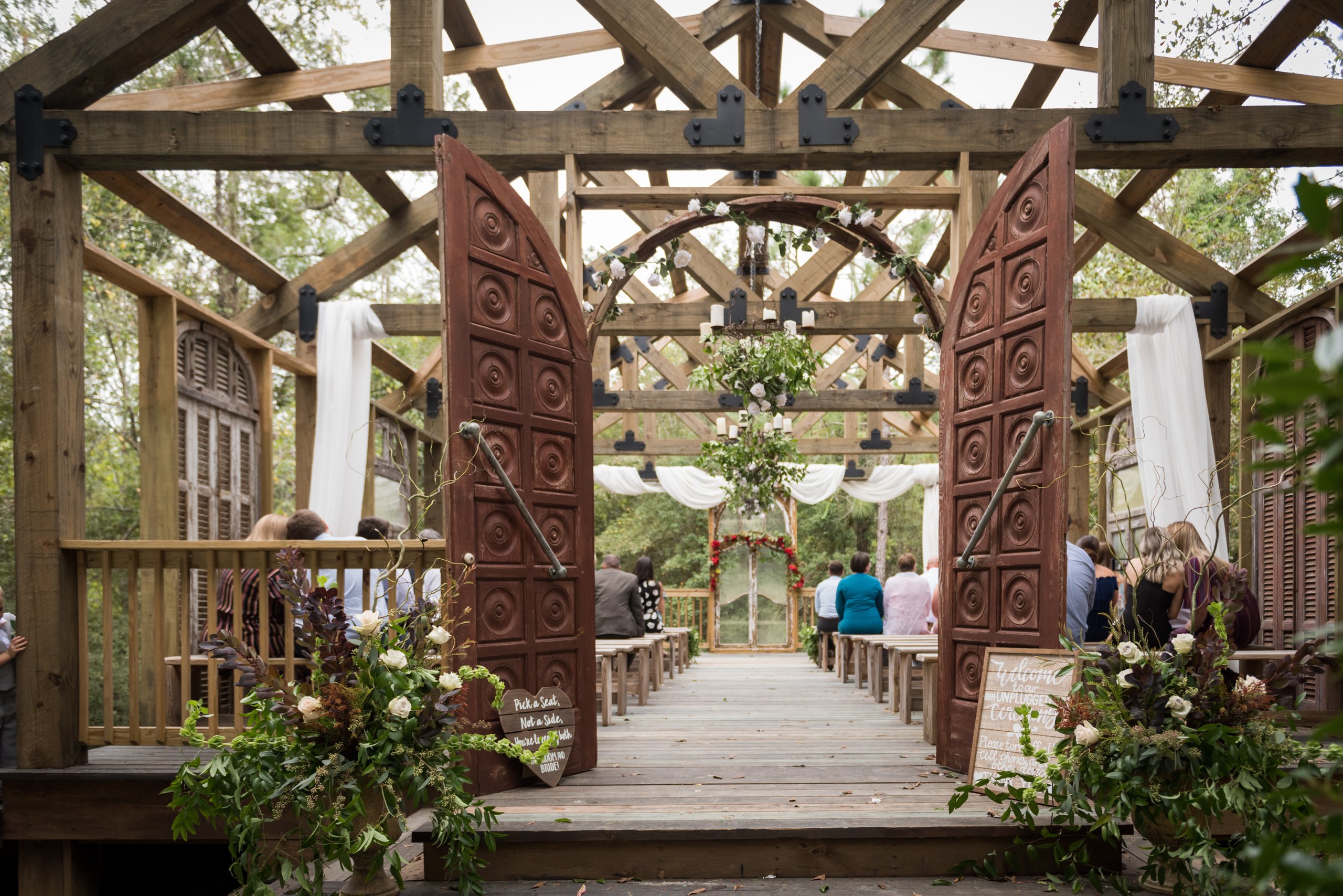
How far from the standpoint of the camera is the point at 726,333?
7.62 metres

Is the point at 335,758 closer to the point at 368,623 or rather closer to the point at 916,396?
the point at 368,623

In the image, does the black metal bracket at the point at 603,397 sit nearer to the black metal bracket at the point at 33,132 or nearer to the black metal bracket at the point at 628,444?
the black metal bracket at the point at 628,444

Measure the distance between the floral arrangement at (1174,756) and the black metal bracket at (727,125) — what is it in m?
2.57

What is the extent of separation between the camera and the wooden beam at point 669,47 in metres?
4.52

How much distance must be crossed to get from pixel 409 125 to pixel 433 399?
570 centimetres

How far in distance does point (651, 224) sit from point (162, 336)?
16.2ft

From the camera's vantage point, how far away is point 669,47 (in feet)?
14.9

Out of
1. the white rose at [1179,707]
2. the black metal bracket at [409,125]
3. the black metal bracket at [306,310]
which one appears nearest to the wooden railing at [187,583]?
the black metal bracket at [409,125]

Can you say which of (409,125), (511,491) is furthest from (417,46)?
(511,491)

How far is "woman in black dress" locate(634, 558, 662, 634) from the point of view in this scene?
9789mm

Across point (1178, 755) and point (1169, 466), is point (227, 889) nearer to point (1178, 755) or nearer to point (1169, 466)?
point (1178, 755)

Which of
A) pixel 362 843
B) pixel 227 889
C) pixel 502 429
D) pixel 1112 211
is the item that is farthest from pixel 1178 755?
pixel 1112 211

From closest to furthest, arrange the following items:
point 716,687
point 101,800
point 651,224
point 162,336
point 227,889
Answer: point 101,800 < point 227,889 < point 162,336 < point 716,687 < point 651,224

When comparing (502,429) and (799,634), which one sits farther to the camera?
(799,634)
